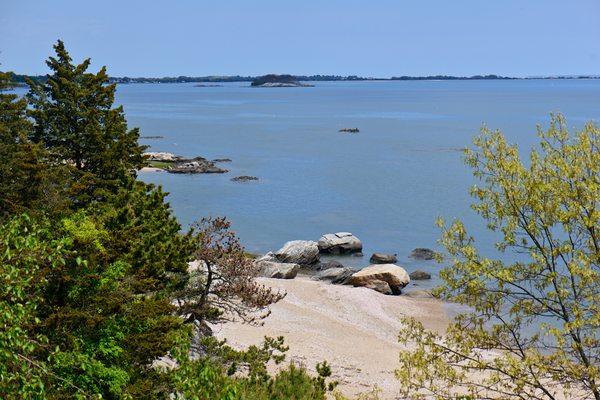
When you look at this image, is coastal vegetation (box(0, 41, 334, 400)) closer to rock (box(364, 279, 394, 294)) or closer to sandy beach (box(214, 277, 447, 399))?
sandy beach (box(214, 277, 447, 399))

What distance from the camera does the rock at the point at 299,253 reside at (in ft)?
161

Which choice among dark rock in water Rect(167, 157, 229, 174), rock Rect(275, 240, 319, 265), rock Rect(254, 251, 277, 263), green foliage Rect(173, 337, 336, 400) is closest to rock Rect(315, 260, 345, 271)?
rock Rect(275, 240, 319, 265)

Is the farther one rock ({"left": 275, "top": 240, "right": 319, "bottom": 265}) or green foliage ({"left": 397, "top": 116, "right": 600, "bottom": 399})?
rock ({"left": 275, "top": 240, "right": 319, "bottom": 265})

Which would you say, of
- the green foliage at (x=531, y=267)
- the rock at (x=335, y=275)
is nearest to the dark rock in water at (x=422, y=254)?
the rock at (x=335, y=275)

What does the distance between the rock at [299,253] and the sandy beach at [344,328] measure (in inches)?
147

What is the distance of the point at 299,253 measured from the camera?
49531 mm

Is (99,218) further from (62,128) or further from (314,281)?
(314,281)

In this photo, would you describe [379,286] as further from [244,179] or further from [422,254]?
[244,179]

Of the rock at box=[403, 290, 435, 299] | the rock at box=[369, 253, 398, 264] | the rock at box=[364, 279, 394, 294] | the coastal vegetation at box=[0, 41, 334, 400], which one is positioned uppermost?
the coastal vegetation at box=[0, 41, 334, 400]

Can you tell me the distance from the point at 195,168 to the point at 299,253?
42.9 m

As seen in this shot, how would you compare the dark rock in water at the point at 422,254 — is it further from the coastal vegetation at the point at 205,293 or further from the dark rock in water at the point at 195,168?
the dark rock in water at the point at 195,168

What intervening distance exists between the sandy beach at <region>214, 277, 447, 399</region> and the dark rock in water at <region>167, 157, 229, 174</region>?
45489mm

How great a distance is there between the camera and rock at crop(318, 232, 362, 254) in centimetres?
5250

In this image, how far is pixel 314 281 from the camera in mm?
46000
